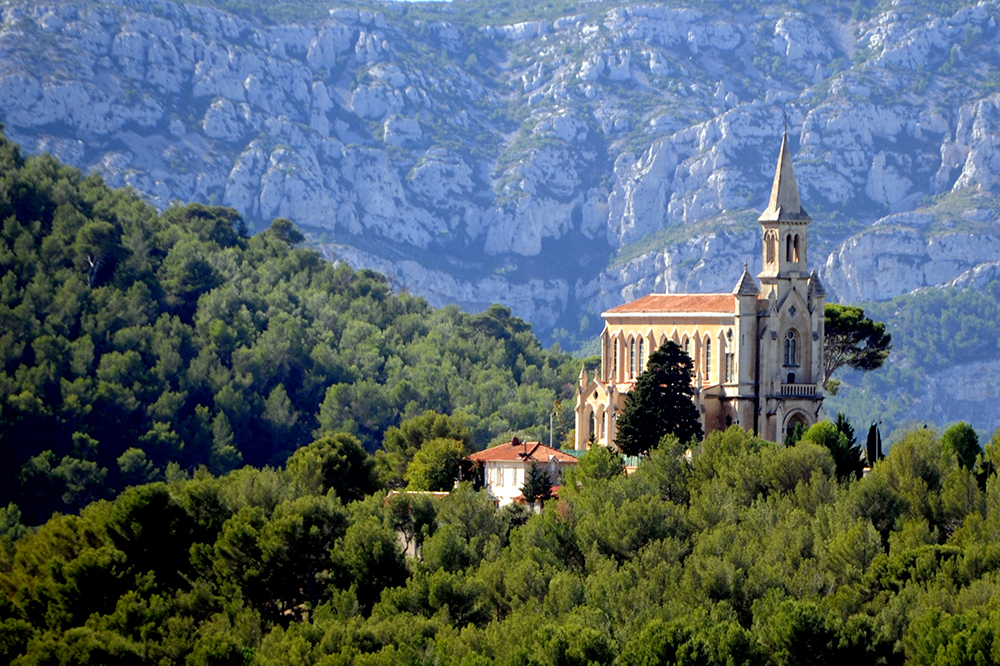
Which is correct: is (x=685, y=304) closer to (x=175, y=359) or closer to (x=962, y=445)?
(x=962, y=445)

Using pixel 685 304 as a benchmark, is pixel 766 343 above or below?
below

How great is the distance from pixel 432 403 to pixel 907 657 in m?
75.0

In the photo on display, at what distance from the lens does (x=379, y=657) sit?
57.5m

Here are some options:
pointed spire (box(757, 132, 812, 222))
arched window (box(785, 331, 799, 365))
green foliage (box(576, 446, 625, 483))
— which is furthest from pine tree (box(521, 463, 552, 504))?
pointed spire (box(757, 132, 812, 222))

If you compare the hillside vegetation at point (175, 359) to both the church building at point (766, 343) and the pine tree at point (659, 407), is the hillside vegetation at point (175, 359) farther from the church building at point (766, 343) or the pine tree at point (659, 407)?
the pine tree at point (659, 407)

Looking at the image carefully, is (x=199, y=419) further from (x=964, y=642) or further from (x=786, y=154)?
(x=964, y=642)

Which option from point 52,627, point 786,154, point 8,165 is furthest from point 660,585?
point 8,165

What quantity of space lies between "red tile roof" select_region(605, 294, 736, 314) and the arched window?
2695 millimetres

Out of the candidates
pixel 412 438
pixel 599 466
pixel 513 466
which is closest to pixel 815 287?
pixel 513 466

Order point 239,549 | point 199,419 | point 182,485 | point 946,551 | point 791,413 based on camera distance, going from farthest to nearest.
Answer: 1. point 199,419
2. point 791,413
3. point 182,485
4. point 239,549
5. point 946,551

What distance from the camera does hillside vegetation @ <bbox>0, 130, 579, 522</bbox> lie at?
352 ft

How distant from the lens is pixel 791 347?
3324 inches

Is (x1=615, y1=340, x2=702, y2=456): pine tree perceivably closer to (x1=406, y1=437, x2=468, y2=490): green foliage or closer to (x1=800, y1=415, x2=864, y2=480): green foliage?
(x1=800, y1=415, x2=864, y2=480): green foliage

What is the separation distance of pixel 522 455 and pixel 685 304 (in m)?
12.1
